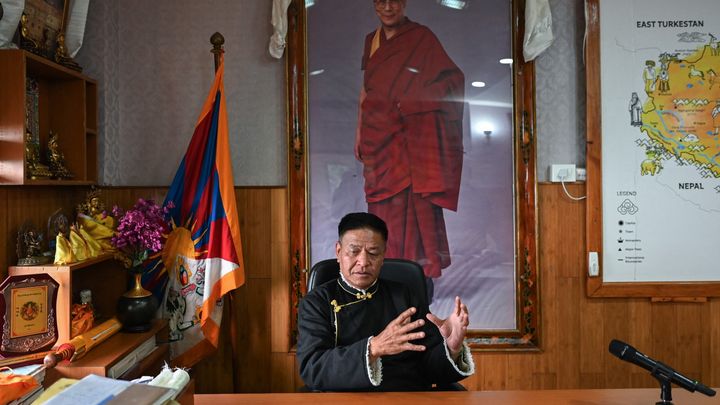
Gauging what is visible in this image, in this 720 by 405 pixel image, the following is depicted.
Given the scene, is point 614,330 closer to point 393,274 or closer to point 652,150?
point 652,150

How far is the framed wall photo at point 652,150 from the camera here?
9.37 ft

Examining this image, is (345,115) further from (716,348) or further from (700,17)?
(716,348)

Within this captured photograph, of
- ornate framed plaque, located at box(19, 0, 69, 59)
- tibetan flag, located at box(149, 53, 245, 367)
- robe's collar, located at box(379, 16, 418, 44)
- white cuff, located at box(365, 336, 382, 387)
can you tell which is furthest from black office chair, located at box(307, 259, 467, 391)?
ornate framed plaque, located at box(19, 0, 69, 59)

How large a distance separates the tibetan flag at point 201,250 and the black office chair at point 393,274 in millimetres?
707

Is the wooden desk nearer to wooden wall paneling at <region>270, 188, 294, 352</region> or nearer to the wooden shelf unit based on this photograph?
the wooden shelf unit

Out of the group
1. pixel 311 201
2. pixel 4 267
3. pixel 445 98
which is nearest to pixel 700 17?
pixel 445 98

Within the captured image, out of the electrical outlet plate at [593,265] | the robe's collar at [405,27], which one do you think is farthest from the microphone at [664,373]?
the robe's collar at [405,27]

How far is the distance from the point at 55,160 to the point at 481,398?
200 centimetres

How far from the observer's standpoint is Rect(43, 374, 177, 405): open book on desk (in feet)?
3.77

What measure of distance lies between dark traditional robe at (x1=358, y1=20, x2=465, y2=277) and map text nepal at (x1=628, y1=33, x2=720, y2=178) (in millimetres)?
989

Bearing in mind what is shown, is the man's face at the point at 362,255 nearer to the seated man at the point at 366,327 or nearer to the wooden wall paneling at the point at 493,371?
the seated man at the point at 366,327

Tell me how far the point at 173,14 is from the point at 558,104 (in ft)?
7.01

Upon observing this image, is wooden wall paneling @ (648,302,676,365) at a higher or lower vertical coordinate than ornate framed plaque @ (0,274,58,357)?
lower

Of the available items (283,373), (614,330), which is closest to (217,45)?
(283,373)
